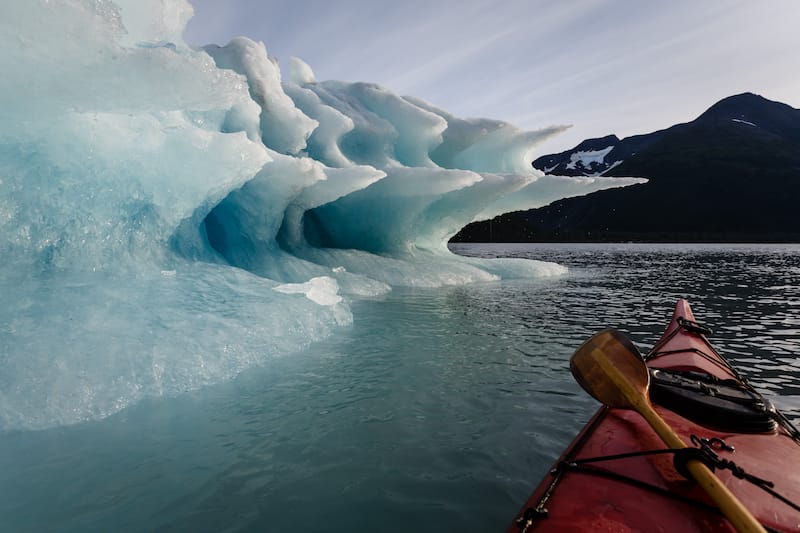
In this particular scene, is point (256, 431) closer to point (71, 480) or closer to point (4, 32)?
point (71, 480)

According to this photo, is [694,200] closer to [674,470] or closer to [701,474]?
[674,470]

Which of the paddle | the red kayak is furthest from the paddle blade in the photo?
the red kayak

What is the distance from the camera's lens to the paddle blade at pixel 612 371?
108 inches

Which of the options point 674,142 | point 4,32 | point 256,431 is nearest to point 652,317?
point 256,431

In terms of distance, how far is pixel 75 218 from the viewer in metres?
6.22

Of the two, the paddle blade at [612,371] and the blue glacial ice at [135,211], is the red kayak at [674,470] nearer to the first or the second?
the paddle blade at [612,371]

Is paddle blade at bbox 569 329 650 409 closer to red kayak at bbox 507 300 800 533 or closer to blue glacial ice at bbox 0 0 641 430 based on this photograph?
red kayak at bbox 507 300 800 533

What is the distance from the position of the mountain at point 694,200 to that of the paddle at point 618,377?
3714 inches

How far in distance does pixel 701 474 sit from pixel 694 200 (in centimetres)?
13185

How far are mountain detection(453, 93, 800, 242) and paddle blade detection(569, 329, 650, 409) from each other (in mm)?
94328

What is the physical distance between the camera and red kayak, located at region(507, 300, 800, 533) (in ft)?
6.25

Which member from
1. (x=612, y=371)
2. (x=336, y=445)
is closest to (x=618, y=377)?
(x=612, y=371)

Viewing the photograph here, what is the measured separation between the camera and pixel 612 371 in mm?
2912

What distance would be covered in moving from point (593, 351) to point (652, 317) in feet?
28.7
